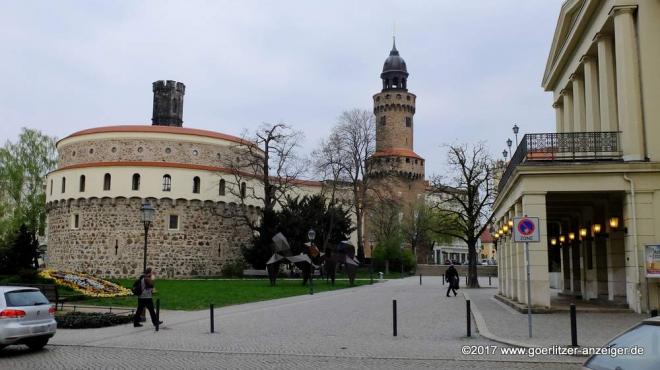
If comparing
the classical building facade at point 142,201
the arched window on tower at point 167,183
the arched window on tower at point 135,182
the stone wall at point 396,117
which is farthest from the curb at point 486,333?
the stone wall at point 396,117

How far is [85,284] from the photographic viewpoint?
30453 mm

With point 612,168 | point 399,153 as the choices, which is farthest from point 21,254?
point 399,153

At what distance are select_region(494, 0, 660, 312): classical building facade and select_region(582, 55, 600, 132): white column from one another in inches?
2.6

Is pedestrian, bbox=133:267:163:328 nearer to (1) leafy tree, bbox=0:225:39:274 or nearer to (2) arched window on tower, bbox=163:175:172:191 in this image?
(1) leafy tree, bbox=0:225:39:274

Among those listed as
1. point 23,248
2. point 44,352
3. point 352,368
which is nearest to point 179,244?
point 23,248

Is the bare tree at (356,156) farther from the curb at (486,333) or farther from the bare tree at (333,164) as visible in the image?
the curb at (486,333)

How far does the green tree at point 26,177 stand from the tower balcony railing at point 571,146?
196 feet

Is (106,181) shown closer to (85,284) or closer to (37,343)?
(85,284)

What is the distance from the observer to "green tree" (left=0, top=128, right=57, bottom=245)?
66062 mm

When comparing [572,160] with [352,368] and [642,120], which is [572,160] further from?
[352,368]

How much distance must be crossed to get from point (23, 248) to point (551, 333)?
148 feet

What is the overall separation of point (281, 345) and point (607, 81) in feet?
52.5

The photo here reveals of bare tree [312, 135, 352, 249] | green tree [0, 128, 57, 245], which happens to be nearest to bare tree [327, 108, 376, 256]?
bare tree [312, 135, 352, 249]

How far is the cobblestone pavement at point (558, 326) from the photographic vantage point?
13.3m
